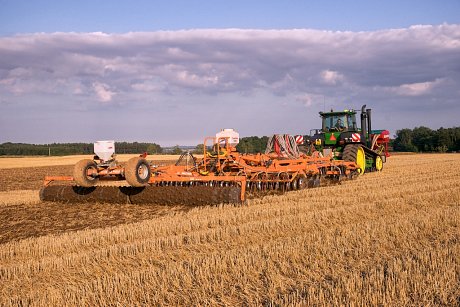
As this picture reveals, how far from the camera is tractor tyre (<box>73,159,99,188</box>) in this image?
10008 millimetres

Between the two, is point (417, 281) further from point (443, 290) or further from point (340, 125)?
point (340, 125)

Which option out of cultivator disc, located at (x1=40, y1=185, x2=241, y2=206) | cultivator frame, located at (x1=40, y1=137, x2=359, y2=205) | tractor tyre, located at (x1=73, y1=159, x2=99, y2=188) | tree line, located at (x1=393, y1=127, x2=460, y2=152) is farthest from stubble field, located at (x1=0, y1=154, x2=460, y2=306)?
tree line, located at (x1=393, y1=127, x2=460, y2=152)

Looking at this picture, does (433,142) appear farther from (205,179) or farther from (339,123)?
(205,179)

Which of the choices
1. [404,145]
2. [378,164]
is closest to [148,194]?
[378,164]

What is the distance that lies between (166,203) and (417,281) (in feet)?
21.5

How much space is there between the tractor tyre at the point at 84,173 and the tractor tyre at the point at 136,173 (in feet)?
4.02

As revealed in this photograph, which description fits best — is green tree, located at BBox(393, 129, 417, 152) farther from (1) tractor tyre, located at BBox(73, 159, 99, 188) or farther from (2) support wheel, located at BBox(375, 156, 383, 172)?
(1) tractor tyre, located at BBox(73, 159, 99, 188)

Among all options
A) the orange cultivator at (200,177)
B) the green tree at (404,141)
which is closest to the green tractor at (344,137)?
the orange cultivator at (200,177)

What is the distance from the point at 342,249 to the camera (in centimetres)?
525

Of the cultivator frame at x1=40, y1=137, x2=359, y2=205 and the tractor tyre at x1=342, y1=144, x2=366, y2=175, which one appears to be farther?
the tractor tyre at x1=342, y1=144, x2=366, y2=175

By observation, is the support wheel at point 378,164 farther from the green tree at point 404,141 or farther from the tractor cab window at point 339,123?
the green tree at point 404,141

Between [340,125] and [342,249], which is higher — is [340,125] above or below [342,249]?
above

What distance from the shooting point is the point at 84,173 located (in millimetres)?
10062

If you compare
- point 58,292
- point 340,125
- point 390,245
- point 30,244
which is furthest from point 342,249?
point 340,125
